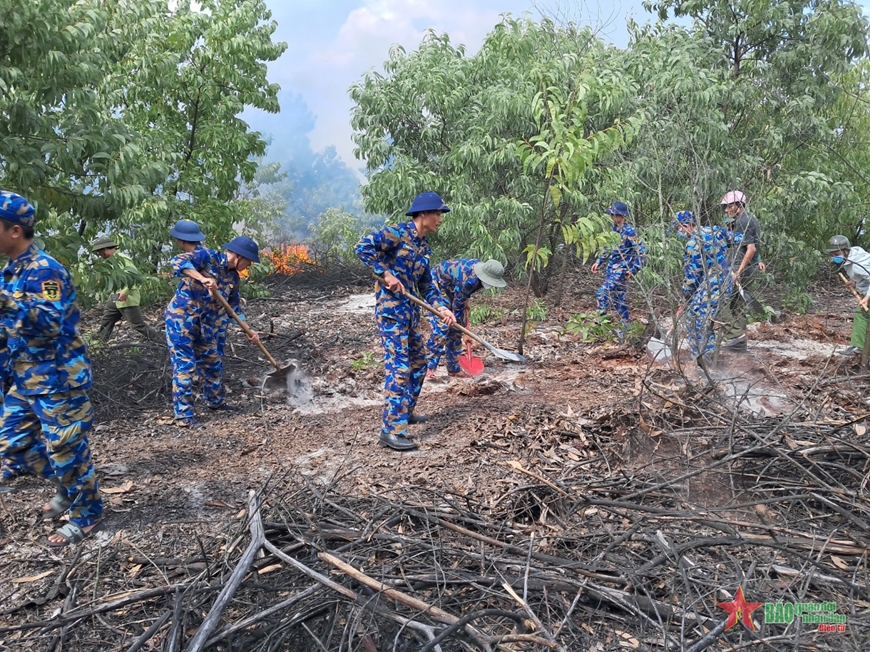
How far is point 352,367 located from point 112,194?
118 inches

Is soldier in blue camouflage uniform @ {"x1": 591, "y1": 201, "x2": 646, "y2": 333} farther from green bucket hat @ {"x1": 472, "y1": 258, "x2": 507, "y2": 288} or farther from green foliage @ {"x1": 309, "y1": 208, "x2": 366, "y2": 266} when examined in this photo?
green foliage @ {"x1": 309, "y1": 208, "x2": 366, "y2": 266}

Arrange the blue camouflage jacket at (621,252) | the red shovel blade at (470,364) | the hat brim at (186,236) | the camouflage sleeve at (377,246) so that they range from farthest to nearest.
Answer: the blue camouflage jacket at (621,252) → the red shovel blade at (470,364) → the hat brim at (186,236) → the camouflage sleeve at (377,246)

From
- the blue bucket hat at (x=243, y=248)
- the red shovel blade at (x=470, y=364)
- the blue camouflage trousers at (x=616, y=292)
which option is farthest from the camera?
the blue camouflage trousers at (x=616, y=292)

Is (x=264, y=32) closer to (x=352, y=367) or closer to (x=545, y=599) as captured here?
(x=352, y=367)

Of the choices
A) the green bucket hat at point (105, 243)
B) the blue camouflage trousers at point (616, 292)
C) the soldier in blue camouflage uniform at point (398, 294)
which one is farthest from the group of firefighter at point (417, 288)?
the green bucket hat at point (105, 243)

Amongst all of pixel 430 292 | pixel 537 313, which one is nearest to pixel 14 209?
pixel 430 292

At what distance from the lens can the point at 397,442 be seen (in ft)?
15.0

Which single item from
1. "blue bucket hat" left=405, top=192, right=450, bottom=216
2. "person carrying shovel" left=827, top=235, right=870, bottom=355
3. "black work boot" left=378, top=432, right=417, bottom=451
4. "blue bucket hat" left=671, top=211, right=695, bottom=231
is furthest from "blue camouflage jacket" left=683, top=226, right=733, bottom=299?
"black work boot" left=378, top=432, right=417, bottom=451

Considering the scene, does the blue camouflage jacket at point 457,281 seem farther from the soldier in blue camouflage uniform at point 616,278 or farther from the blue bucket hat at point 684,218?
the soldier in blue camouflage uniform at point 616,278

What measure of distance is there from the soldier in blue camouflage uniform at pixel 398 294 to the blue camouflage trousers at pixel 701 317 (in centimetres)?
209

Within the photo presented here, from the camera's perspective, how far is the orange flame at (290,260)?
13094 mm

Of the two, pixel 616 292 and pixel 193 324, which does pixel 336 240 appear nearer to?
pixel 616 292

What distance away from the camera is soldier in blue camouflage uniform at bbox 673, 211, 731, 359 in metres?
4.72

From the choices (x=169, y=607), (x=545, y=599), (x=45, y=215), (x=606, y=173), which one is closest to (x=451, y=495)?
(x=545, y=599)
